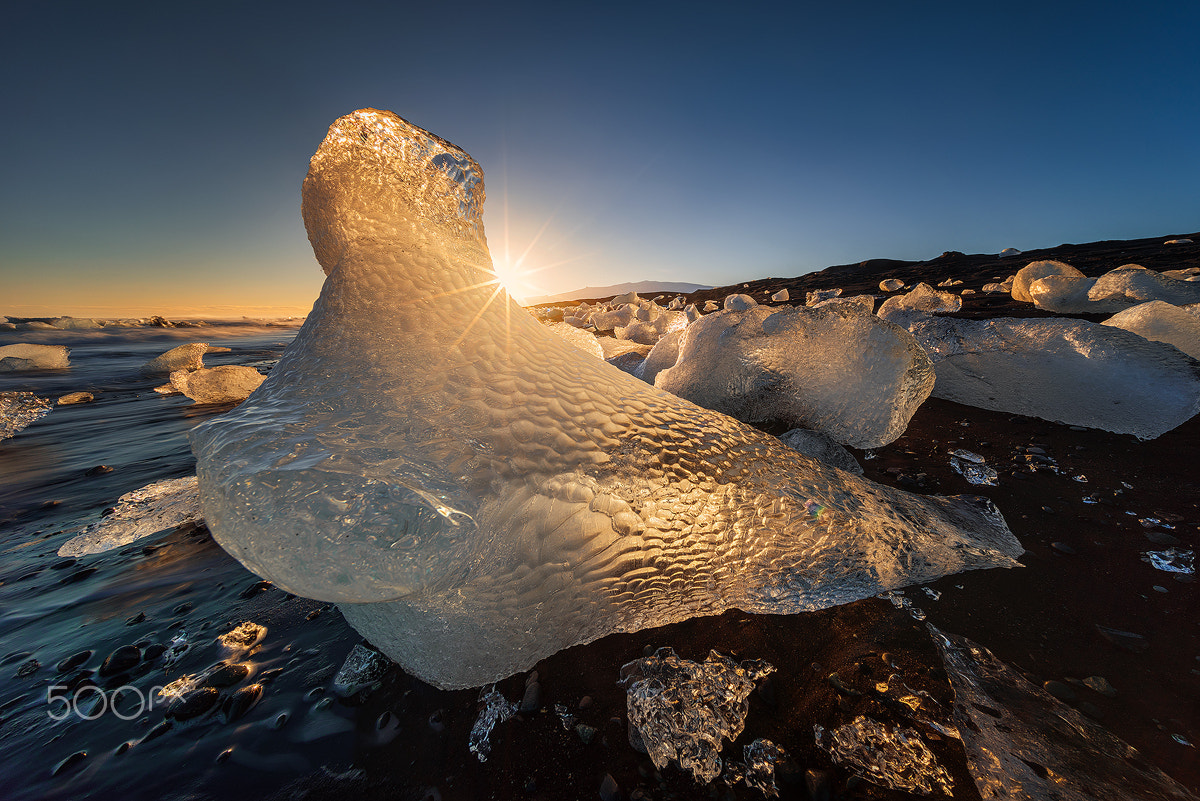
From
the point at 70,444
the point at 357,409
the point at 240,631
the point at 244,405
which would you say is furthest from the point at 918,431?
the point at 70,444

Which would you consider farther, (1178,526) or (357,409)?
(1178,526)

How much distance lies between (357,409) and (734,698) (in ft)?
3.82

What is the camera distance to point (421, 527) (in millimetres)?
857

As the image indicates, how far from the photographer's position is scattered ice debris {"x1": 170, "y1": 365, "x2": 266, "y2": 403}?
4418 millimetres

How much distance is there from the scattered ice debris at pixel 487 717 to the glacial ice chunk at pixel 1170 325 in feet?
12.1

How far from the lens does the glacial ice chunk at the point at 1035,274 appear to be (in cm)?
464

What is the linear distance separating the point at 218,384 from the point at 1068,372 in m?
7.32

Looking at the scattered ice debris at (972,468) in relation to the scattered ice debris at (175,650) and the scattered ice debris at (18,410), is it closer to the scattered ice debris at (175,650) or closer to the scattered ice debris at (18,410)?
the scattered ice debris at (175,650)

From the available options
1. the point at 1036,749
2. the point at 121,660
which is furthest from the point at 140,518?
the point at 1036,749

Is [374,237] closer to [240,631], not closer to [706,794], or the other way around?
[240,631]

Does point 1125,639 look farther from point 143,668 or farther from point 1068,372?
point 143,668

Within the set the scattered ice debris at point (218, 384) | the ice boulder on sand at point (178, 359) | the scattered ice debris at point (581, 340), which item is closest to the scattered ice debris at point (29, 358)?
the ice boulder on sand at point (178, 359)

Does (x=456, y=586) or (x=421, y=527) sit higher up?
(x=421, y=527)

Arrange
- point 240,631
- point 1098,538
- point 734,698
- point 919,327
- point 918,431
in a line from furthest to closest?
point 919,327 < point 918,431 < point 1098,538 < point 240,631 < point 734,698
